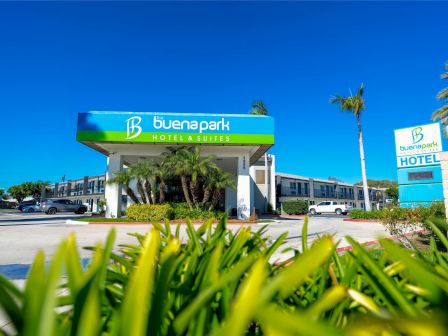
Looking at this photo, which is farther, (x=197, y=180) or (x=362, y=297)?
(x=197, y=180)

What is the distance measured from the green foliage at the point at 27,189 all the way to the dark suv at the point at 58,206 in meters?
43.2

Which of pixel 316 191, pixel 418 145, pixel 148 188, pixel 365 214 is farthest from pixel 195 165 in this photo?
pixel 316 191

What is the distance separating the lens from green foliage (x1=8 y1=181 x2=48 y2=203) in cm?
7512

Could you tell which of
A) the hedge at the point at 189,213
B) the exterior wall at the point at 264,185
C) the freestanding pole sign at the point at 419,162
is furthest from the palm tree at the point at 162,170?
the freestanding pole sign at the point at 419,162

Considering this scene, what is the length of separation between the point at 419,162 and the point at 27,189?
286 ft

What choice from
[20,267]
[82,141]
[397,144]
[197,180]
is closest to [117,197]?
[82,141]

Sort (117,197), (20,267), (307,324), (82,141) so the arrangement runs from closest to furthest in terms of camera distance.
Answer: (307,324), (20,267), (82,141), (117,197)

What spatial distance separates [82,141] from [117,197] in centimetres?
503

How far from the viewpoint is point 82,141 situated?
20.0m

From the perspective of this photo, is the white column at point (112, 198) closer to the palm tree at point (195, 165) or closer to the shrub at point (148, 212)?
the shrub at point (148, 212)

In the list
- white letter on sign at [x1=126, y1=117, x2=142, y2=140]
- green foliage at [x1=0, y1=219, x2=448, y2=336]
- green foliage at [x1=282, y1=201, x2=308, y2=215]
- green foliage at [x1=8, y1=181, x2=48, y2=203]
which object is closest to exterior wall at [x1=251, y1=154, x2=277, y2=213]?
green foliage at [x1=282, y1=201, x2=308, y2=215]

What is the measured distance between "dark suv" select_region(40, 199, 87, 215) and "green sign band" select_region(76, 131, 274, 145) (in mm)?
23197

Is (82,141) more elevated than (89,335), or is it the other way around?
(82,141)

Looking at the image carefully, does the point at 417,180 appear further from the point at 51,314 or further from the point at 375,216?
the point at 51,314
